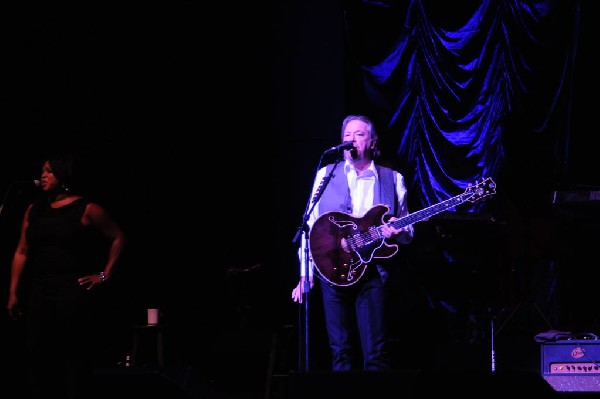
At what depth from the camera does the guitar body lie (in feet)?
16.9

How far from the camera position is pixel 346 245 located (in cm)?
525

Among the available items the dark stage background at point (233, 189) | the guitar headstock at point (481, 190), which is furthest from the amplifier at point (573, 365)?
the guitar headstock at point (481, 190)

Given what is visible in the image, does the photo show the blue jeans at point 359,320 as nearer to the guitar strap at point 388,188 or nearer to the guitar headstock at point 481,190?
the guitar strap at point 388,188

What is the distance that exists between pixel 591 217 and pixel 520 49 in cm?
173

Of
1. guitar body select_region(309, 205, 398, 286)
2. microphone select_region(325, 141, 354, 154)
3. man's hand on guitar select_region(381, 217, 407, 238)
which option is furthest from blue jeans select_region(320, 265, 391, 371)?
microphone select_region(325, 141, 354, 154)

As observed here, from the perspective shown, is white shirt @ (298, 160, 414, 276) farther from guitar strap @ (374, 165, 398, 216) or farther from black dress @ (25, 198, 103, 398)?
black dress @ (25, 198, 103, 398)

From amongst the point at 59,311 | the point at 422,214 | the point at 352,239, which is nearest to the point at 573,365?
the point at 422,214

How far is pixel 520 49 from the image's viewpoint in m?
7.05

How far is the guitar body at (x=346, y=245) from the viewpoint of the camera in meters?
5.16

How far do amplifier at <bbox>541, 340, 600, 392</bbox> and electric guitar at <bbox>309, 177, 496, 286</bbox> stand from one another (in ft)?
3.62

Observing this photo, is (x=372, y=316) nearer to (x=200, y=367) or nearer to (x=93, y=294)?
(x=93, y=294)

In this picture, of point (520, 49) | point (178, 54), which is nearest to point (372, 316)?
point (520, 49)

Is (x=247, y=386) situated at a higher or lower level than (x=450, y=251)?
lower

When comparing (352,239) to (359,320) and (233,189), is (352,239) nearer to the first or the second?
(359,320)
